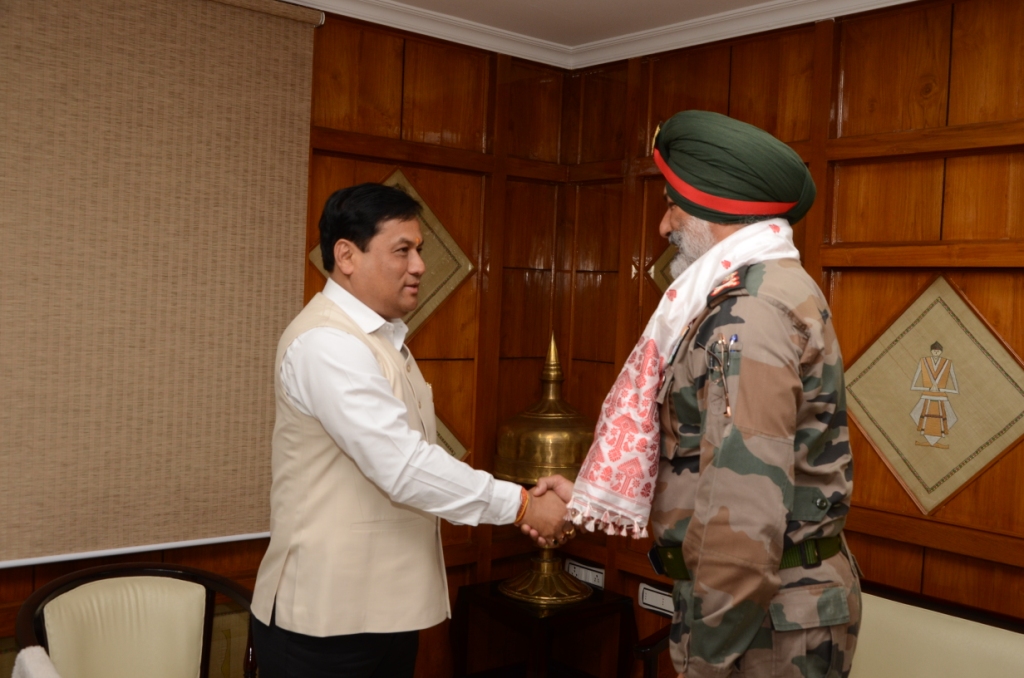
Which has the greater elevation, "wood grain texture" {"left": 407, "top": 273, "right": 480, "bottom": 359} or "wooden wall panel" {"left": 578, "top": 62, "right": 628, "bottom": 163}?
"wooden wall panel" {"left": 578, "top": 62, "right": 628, "bottom": 163}

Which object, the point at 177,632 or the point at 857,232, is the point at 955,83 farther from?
the point at 177,632

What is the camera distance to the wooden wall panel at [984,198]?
273 centimetres

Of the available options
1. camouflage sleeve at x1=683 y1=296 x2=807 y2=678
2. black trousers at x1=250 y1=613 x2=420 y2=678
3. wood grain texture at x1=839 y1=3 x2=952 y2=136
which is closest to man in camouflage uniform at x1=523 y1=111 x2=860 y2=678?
camouflage sleeve at x1=683 y1=296 x2=807 y2=678

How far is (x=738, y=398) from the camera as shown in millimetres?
1533

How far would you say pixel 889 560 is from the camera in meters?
3.01

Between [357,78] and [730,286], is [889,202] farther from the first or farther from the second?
[357,78]

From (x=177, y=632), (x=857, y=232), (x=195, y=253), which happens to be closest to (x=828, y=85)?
(x=857, y=232)

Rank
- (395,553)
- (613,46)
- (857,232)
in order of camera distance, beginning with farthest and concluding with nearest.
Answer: (613,46) < (857,232) < (395,553)

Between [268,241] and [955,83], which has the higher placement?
→ [955,83]

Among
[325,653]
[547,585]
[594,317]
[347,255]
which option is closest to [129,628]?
[325,653]

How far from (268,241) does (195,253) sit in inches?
9.9

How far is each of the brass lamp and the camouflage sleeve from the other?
1.95m

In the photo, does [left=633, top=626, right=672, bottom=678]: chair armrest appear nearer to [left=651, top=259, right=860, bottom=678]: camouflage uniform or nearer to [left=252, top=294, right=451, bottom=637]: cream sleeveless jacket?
[left=252, top=294, right=451, bottom=637]: cream sleeveless jacket

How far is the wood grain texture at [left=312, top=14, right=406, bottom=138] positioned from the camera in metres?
3.35
